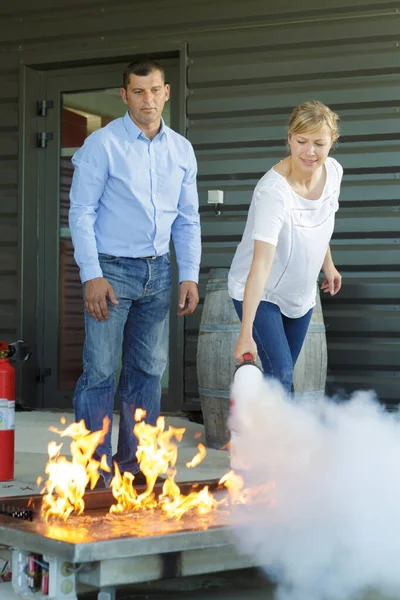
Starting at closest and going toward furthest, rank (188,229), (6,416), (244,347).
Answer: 1. (244,347)
2. (188,229)
3. (6,416)

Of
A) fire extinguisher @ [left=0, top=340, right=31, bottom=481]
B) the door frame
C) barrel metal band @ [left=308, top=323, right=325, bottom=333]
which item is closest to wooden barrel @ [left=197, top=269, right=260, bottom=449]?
barrel metal band @ [left=308, top=323, right=325, bottom=333]

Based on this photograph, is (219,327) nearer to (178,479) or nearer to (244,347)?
(178,479)

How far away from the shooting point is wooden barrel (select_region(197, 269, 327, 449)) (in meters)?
5.62

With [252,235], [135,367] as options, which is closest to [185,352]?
[135,367]

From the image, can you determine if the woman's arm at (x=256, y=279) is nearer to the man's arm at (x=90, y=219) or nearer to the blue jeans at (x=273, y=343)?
the blue jeans at (x=273, y=343)

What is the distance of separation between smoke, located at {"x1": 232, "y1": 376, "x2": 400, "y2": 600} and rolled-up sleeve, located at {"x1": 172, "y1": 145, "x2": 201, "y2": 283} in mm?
1096

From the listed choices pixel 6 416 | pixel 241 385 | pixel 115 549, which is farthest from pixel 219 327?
pixel 115 549

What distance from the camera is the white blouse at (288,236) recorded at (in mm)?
3463

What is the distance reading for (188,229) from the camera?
4508mm

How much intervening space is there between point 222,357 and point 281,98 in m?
2.10

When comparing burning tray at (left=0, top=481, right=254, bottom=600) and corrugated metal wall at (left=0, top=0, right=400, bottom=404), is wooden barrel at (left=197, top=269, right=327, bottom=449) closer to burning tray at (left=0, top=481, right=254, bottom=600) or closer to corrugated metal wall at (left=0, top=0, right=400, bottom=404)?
corrugated metal wall at (left=0, top=0, right=400, bottom=404)

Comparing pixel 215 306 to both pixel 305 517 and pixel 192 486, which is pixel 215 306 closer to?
pixel 192 486

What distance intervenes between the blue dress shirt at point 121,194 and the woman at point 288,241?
2.06 ft

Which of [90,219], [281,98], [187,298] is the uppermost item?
[281,98]
